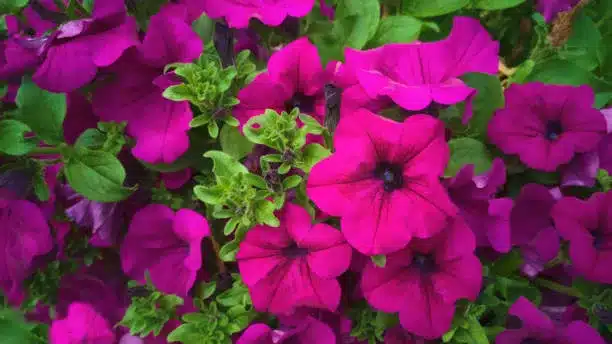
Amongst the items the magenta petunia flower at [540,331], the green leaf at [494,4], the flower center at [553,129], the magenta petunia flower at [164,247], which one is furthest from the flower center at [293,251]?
the green leaf at [494,4]

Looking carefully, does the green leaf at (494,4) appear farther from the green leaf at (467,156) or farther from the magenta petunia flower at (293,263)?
the magenta petunia flower at (293,263)

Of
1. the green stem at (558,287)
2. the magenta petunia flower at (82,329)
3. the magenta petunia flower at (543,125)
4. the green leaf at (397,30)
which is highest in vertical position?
the green leaf at (397,30)

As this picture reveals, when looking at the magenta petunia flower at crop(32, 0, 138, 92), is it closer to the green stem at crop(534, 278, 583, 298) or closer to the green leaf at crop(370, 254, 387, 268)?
the green leaf at crop(370, 254, 387, 268)

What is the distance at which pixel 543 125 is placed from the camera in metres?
0.80

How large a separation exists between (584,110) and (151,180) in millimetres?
543

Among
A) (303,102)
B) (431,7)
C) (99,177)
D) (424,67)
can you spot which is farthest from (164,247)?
(431,7)

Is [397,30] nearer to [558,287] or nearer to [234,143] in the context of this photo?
[234,143]

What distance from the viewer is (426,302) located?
67 cm

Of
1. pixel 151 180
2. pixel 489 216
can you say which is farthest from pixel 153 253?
pixel 489 216

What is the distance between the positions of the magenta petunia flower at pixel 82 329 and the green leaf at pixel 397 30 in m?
0.50

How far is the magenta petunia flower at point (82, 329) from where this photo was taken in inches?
30.8

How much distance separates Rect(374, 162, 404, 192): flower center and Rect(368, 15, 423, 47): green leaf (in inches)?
9.9

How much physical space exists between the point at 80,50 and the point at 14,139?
0.14m

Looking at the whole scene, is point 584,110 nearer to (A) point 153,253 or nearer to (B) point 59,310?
(A) point 153,253
